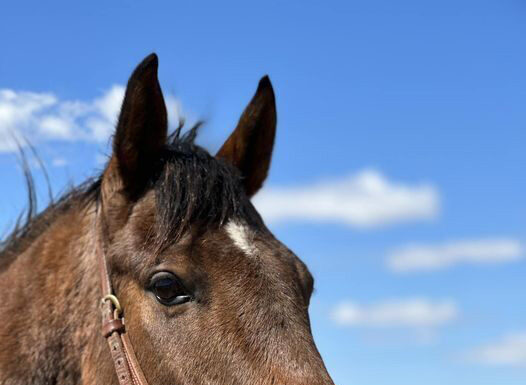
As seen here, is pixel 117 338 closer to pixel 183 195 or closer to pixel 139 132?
pixel 183 195

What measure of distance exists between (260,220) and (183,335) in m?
1.06

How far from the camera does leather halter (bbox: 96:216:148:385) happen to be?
4.25m

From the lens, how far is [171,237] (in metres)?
4.34

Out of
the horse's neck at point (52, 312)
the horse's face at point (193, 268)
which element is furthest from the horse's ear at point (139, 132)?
the horse's neck at point (52, 312)

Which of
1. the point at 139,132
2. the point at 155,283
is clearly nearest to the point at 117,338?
the point at 155,283

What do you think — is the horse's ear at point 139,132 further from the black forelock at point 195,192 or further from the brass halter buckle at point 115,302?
the brass halter buckle at point 115,302

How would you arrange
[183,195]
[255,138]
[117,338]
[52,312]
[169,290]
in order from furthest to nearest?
[255,138]
[52,312]
[183,195]
[117,338]
[169,290]

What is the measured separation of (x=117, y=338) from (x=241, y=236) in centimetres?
98

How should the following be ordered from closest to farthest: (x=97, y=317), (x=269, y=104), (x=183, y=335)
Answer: (x=183, y=335), (x=97, y=317), (x=269, y=104)

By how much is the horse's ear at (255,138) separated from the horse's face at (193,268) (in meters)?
0.48

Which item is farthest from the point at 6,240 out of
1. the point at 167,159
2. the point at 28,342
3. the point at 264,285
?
the point at 264,285

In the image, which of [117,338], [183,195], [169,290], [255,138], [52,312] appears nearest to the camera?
[169,290]

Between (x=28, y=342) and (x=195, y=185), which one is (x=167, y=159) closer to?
(x=195, y=185)

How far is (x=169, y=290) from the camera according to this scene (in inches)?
164
